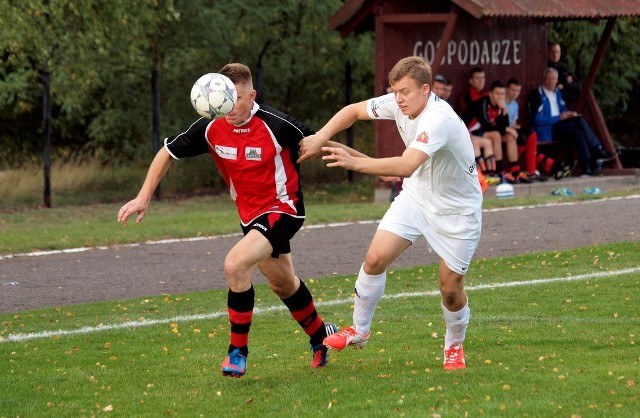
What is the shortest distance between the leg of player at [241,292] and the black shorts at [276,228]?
0.05 meters

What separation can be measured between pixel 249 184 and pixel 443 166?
3.81 feet

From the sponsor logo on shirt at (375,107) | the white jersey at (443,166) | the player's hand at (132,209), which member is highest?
the sponsor logo on shirt at (375,107)

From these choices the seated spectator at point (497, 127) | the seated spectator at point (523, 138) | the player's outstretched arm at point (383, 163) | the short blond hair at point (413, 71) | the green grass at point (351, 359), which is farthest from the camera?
the seated spectator at point (523, 138)

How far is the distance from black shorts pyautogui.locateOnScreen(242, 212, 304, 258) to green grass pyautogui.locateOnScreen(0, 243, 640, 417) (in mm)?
768

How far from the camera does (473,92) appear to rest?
20.5 meters

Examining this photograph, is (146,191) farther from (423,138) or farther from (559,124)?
(559,124)

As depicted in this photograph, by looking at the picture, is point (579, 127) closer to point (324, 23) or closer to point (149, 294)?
point (324, 23)

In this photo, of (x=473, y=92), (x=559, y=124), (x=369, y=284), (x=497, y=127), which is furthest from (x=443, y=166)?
(x=559, y=124)

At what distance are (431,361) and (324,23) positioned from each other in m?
16.2

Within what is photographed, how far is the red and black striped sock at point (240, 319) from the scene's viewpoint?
7859mm

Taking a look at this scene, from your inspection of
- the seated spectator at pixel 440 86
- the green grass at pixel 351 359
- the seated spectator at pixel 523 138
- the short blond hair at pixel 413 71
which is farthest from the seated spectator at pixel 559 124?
the short blond hair at pixel 413 71

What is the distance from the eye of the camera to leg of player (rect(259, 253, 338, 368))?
8219 mm

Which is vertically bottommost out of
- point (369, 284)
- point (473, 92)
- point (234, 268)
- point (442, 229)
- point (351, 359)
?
point (351, 359)

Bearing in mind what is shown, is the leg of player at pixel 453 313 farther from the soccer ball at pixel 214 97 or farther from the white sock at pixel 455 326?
the soccer ball at pixel 214 97
